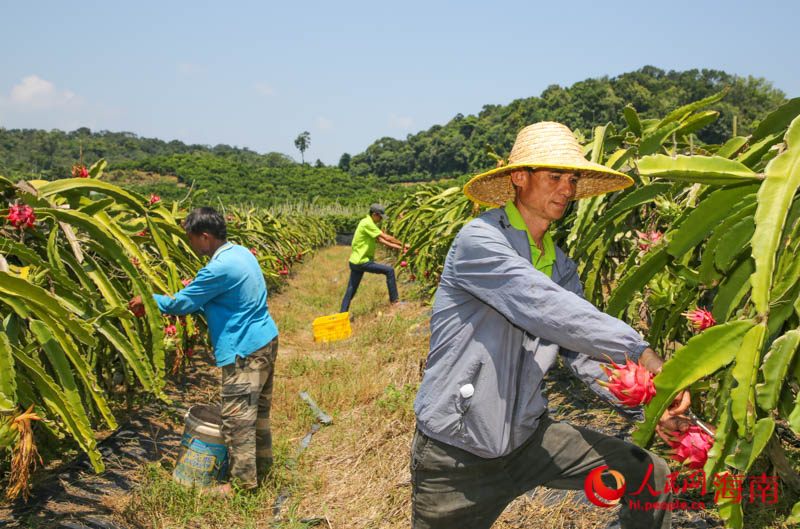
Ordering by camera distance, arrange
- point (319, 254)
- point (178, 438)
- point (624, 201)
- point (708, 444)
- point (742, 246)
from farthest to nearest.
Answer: point (319, 254) < point (178, 438) < point (624, 201) < point (742, 246) < point (708, 444)

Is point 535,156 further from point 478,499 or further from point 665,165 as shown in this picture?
point 478,499

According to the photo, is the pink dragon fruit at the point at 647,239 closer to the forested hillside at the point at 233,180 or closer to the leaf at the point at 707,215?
the leaf at the point at 707,215

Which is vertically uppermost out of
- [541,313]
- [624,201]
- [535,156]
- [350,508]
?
[535,156]

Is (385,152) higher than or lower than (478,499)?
higher

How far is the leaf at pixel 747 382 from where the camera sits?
1200 millimetres

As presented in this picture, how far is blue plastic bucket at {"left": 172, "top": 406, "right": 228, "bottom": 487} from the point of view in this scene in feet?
11.4

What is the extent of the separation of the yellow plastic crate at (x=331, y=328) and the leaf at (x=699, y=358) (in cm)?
610

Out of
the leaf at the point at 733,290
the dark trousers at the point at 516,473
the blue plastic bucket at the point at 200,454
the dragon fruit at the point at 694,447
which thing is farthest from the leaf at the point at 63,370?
the leaf at the point at 733,290

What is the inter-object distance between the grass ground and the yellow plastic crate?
1.37 feet

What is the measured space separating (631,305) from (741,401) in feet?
6.75

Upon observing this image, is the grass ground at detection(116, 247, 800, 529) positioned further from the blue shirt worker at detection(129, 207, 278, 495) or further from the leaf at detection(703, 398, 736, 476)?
the leaf at detection(703, 398, 736, 476)

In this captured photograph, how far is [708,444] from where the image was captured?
1.39 metres

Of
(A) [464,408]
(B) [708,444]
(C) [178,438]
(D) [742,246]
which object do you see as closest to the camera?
(B) [708,444]

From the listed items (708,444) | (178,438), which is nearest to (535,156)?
(708,444)
